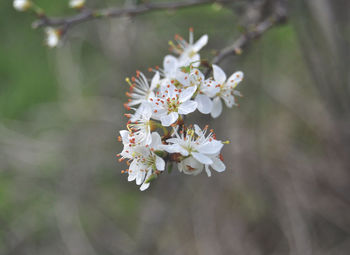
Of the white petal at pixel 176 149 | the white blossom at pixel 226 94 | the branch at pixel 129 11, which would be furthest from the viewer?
the branch at pixel 129 11

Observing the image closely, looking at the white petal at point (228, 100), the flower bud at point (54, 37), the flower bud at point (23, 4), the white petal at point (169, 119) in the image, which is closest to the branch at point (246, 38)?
the white petal at point (228, 100)

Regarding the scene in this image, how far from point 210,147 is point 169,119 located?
14 cm

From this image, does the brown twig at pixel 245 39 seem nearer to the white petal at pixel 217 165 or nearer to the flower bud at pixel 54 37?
the white petal at pixel 217 165

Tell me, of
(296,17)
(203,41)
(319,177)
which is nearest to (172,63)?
(203,41)

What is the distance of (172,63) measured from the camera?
3.75 feet

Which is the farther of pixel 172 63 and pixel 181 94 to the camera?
pixel 172 63

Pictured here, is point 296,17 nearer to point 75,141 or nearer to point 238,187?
point 238,187

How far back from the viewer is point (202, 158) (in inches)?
35.2

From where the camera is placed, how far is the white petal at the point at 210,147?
2.97ft

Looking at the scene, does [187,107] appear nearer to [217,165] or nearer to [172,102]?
[172,102]

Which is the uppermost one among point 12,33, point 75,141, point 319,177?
point 12,33

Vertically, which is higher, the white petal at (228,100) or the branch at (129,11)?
the branch at (129,11)

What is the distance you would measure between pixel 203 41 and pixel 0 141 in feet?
9.04

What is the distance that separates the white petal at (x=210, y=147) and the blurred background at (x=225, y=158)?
88cm
